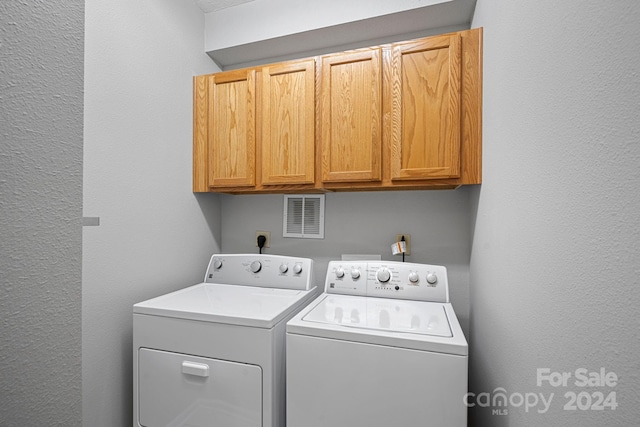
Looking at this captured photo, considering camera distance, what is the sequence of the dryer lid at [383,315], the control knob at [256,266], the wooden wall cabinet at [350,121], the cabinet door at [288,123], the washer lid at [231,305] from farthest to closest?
the control knob at [256,266]
the cabinet door at [288,123]
the wooden wall cabinet at [350,121]
the washer lid at [231,305]
the dryer lid at [383,315]

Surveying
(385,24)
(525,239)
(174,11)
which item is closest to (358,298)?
(525,239)

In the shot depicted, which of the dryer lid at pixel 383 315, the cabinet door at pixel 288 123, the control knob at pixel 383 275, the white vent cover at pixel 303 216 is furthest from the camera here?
the white vent cover at pixel 303 216

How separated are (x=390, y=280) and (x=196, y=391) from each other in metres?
1.01

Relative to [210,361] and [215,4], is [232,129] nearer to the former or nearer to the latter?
[215,4]

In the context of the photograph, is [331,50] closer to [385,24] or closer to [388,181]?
[385,24]

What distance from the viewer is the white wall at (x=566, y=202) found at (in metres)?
0.42

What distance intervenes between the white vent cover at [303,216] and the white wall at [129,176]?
2.06 ft

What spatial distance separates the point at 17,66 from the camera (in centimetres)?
42

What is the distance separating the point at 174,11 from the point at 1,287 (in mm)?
1869

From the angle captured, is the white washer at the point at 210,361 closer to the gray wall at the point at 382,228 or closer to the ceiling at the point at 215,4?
the gray wall at the point at 382,228

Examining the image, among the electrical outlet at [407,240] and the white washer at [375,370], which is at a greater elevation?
the electrical outlet at [407,240]

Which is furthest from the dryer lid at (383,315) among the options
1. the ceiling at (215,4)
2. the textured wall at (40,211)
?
the ceiling at (215,4)

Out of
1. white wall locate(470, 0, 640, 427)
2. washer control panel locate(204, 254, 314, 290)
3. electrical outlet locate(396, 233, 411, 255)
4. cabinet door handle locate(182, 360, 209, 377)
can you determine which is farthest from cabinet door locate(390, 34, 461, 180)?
cabinet door handle locate(182, 360, 209, 377)

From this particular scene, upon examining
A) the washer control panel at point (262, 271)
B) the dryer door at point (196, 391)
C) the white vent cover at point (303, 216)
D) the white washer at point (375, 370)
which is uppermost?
the white vent cover at point (303, 216)
